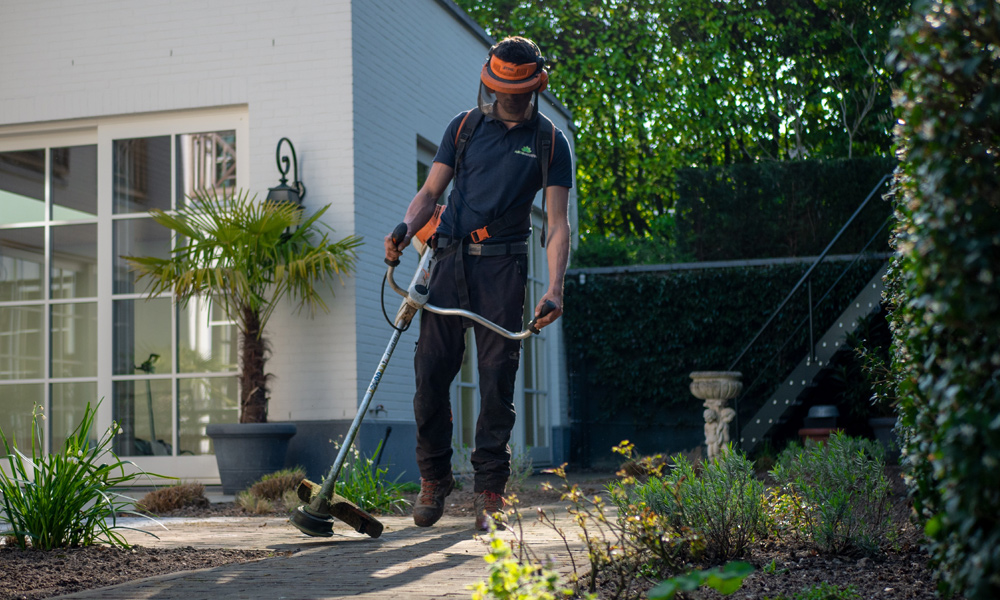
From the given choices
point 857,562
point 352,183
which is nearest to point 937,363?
point 857,562

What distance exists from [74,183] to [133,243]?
0.71 meters

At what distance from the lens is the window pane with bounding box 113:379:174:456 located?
7.21 m

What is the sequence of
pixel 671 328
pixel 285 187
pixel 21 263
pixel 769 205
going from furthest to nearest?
pixel 769 205, pixel 671 328, pixel 21 263, pixel 285 187

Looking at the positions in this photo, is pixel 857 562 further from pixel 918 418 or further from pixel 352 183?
pixel 352 183

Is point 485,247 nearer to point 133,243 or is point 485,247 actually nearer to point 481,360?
point 481,360

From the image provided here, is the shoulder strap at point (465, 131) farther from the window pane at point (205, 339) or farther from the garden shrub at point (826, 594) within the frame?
the window pane at point (205, 339)

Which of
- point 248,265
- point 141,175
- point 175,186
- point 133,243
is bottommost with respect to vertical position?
point 248,265

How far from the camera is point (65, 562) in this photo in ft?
10.2

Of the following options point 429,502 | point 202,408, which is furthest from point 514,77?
point 202,408

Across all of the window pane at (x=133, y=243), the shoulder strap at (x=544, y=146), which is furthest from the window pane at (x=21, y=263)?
the shoulder strap at (x=544, y=146)

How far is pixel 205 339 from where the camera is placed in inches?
286

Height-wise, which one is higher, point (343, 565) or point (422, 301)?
point (422, 301)

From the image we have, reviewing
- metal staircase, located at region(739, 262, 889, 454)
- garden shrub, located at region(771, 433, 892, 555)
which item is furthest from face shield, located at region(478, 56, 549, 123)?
metal staircase, located at region(739, 262, 889, 454)

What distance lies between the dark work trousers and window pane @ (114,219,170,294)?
161 inches
